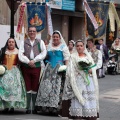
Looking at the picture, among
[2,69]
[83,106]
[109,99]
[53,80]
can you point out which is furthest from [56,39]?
[109,99]

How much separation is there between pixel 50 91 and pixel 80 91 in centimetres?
220

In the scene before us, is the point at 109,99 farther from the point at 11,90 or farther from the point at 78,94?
the point at 78,94

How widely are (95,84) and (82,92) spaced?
32cm

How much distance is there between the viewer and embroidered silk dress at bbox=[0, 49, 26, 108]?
36.3ft

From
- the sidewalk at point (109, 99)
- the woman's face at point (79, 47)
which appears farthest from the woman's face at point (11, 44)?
the sidewalk at point (109, 99)

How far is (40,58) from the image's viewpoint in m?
11.1

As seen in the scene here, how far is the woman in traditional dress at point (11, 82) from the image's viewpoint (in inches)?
436

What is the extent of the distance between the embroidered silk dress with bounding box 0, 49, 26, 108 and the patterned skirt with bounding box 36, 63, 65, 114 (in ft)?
1.30

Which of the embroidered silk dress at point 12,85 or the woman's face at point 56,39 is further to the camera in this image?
the woman's face at point 56,39

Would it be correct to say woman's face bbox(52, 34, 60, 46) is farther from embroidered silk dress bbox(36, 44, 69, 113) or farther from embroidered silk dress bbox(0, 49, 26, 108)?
embroidered silk dress bbox(0, 49, 26, 108)

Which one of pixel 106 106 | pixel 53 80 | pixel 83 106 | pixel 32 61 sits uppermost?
pixel 32 61

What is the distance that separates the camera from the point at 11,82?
11125 mm

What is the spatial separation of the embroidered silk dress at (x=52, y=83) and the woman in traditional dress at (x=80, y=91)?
1.92 meters

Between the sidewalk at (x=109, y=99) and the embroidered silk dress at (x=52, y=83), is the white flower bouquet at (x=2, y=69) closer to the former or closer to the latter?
the embroidered silk dress at (x=52, y=83)
